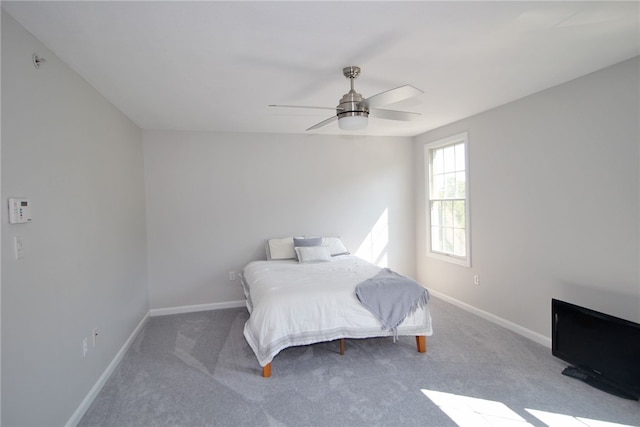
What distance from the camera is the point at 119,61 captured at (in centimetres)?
228

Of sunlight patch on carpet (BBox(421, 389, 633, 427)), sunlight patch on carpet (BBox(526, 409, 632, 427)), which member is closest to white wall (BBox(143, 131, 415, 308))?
sunlight patch on carpet (BBox(421, 389, 633, 427))

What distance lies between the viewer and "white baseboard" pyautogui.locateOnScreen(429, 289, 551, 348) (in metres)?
3.17

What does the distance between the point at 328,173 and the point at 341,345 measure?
2650mm

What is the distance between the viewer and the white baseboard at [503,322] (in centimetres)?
317

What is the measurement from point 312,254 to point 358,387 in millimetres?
1886

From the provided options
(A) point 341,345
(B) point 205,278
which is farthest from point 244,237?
(A) point 341,345

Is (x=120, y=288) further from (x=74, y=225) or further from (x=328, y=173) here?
(x=328, y=173)

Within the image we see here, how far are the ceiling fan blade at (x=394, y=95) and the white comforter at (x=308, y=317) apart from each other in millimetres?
1622

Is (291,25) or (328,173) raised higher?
(291,25)

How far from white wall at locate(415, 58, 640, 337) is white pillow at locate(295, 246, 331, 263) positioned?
155 centimetres

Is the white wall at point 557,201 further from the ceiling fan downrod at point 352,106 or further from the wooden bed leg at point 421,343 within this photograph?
the ceiling fan downrod at point 352,106

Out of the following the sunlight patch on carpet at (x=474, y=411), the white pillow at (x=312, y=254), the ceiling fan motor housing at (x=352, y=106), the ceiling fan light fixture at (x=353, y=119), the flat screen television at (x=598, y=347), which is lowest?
the sunlight patch on carpet at (x=474, y=411)

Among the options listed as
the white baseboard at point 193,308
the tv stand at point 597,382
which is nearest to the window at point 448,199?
the tv stand at point 597,382

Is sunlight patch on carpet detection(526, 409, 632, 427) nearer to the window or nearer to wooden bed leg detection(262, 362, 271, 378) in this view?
wooden bed leg detection(262, 362, 271, 378)
